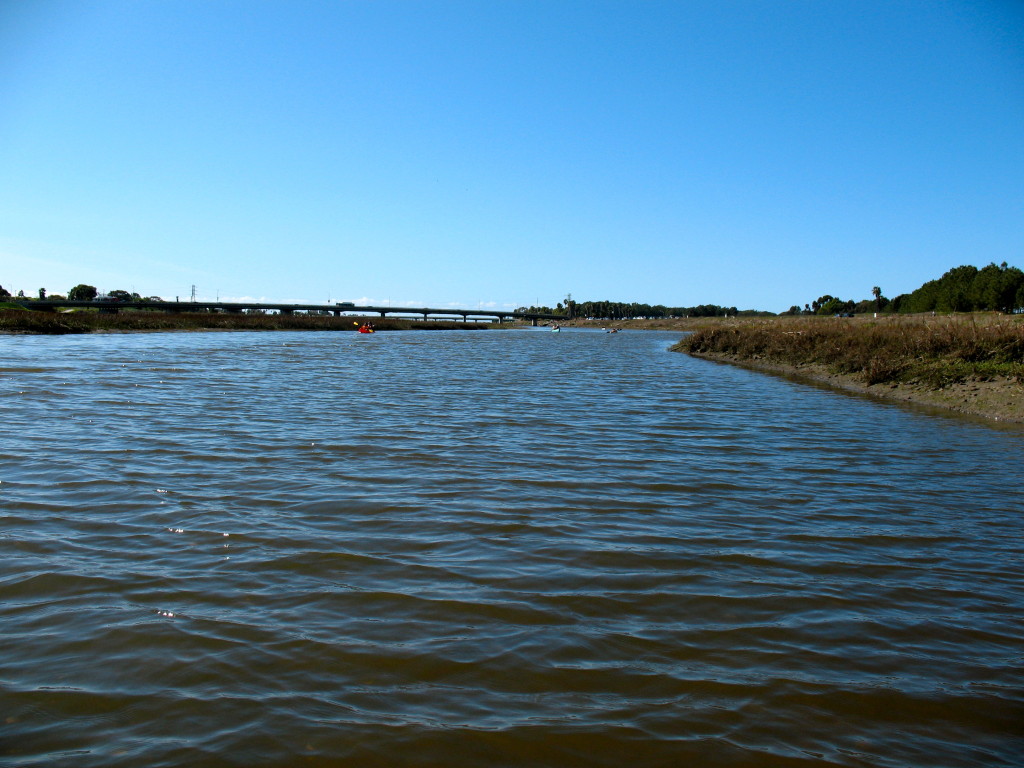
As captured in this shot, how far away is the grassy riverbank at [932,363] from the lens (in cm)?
1758

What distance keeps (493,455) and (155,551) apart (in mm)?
5652

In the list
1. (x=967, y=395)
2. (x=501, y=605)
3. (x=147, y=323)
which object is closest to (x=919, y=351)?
(x=967, y=395)

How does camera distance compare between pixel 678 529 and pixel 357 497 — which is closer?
pixel 678 529

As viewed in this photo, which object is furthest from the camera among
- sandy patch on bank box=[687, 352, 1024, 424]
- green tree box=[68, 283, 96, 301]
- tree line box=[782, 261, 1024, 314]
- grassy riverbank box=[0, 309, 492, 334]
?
green tree box=[68, 283, 96, 301]

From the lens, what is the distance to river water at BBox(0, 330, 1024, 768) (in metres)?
3.73

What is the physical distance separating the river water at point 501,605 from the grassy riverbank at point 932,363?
6.71 m

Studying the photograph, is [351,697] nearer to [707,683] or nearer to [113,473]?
[707,683]

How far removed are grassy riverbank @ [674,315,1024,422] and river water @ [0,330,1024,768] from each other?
6711 millimetres

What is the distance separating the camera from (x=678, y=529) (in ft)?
24.3

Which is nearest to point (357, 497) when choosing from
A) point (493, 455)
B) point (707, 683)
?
point (493, 455)

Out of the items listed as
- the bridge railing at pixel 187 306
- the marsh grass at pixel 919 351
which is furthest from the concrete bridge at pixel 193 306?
the marsh grass at pixel 919 351

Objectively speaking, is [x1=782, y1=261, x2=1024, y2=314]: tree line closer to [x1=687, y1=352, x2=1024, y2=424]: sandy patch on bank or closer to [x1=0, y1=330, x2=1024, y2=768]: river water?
[x1=687, y1=352, x2=1024, y2=424]: sandy patch on bank

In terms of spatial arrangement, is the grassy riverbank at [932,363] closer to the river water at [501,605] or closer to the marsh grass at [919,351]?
the marsh grass at [919,351]

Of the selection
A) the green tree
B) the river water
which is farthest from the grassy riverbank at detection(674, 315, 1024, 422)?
the green tree
